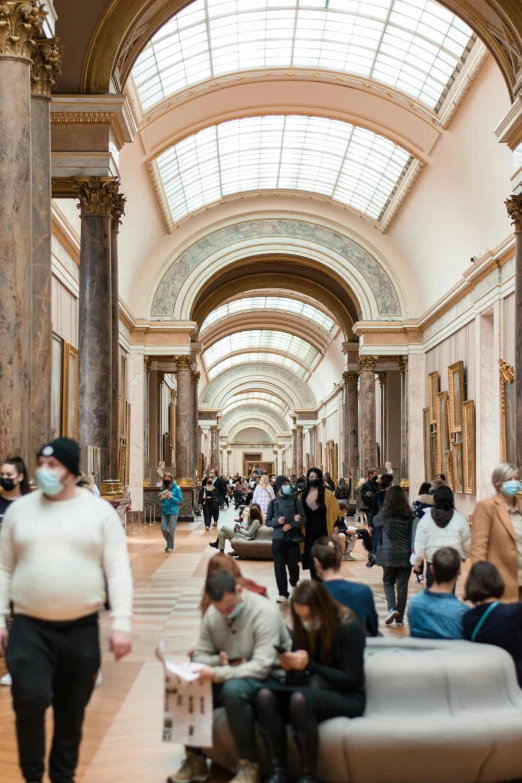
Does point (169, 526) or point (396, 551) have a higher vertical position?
point (396, 551)

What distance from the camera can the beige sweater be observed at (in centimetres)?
412

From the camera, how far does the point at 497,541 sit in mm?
7289

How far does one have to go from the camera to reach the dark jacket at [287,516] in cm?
1187

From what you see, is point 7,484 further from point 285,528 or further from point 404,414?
point 404,414

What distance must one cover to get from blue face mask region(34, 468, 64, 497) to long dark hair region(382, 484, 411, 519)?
6900 millimetres

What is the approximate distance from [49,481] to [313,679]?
1953 mm

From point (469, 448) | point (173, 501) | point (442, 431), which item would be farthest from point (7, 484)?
point (442, 431)

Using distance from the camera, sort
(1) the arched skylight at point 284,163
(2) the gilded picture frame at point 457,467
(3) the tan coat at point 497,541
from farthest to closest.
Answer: (1) the arched skylight at point 284,163, (2) the gilded picture frame at point 457,467, (3) the tan coat at point 497,541

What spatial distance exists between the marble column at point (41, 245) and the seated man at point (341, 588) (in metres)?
4.31

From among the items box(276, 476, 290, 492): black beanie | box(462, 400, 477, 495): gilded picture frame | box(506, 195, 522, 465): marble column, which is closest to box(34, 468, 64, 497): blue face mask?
box(276, 476, 290, 492): black beanie

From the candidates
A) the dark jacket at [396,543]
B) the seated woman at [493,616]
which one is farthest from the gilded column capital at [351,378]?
the seated woman at [493,616]

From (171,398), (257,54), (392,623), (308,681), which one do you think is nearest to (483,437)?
(257,54)

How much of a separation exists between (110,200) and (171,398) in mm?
28905

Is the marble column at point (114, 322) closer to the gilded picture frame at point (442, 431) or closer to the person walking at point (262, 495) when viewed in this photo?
the person walking at point (262, 495)
